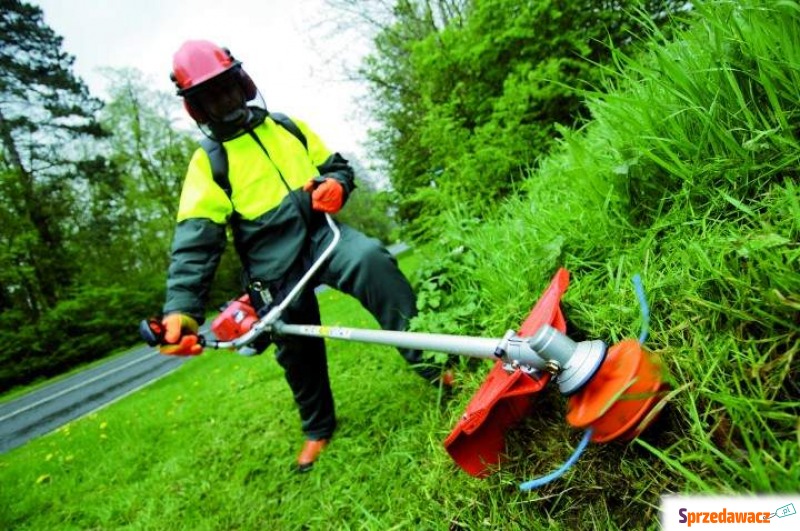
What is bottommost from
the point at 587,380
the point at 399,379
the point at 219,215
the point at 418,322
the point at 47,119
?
the point at 399,379

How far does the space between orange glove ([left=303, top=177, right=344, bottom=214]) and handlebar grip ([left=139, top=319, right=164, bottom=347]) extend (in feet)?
3.03

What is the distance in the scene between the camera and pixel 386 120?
781cm

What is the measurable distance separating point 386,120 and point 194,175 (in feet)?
20.5

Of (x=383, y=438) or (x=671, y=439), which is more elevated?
(x=671, y=439)

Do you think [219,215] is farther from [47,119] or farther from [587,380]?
[47,119]

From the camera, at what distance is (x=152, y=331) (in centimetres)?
178

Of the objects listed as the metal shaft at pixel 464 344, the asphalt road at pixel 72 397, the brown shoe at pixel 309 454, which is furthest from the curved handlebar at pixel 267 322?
the asphalt road at pixel 72 397

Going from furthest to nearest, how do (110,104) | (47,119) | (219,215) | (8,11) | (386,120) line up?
1. (110,104)
2. (47,119)
3. (8,11)
4. (386,120)
5. (219,215)

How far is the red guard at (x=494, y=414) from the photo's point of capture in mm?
1112

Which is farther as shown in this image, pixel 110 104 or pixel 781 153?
pixel 110 104

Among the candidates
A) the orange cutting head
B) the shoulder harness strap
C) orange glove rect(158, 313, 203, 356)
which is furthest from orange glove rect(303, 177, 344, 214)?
the orange cutting head

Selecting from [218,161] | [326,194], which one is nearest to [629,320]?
[326,194]

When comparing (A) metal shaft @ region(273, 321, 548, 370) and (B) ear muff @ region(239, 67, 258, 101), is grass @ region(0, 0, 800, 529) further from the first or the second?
(B) ear muff @ region(239, 67, 258, 101)

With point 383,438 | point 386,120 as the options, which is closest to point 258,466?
point 383,438
